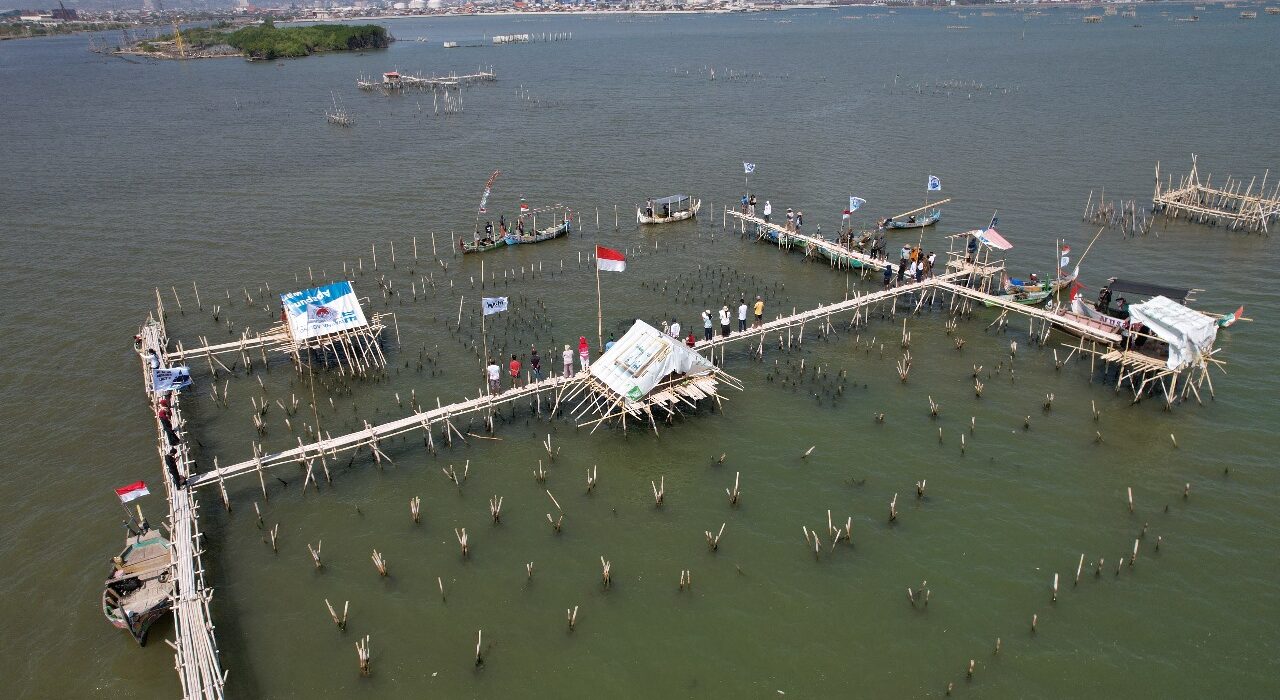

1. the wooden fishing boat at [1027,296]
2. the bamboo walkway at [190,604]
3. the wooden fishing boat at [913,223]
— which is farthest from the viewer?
the wooden fishing boat at [913,223]

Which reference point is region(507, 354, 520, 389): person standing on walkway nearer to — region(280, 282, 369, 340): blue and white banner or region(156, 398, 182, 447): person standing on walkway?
region(280, 282, 369, 340): blue and white banner

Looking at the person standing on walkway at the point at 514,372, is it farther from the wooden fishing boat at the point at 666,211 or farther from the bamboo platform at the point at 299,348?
the wooden fishing boat at the point at 666,211

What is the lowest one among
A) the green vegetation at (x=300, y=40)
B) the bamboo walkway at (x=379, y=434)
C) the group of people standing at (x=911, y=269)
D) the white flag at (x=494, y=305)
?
the bamboo walkway at (x=379, y=434)

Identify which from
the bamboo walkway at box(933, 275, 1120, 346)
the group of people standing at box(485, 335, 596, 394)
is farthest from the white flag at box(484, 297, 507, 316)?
the bamboo walkway at box(933, 275, 1120, 346)

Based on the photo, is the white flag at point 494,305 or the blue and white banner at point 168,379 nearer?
the blue and white banner at point 168,379

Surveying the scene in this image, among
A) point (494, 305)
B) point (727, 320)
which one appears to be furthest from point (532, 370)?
point (727, 320)

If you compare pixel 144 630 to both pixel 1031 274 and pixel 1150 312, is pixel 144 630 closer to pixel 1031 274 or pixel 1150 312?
pixel 1150 312

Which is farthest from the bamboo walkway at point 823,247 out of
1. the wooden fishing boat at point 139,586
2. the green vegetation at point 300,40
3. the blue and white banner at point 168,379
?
the green vegetation at point 300,40

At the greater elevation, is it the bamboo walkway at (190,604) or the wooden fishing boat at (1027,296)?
the wooden fishing boat at (1027,296)
